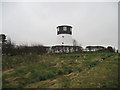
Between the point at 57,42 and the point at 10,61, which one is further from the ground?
the point at 57,42

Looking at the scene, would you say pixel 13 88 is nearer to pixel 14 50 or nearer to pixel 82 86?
pixel 82 86

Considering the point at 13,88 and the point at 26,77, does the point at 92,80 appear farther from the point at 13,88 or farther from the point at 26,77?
the point at 26,77

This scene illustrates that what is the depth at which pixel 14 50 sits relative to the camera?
85.8 feet

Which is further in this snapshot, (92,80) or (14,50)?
(14,50)

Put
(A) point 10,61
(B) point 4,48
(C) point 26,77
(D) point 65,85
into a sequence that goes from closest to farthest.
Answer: (D) point 65,85
(C) point 26,77
(A) point 10,61
(B) point 4,48

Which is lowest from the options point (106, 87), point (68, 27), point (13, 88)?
point (13, 88)

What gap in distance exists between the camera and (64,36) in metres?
40.1

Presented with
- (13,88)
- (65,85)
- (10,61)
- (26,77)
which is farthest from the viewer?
(10,61)

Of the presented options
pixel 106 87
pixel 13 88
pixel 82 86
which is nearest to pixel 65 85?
pixel 82 86

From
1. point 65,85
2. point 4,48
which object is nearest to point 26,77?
point 65,85

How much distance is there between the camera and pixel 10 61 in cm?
1809

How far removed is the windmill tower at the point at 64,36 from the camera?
131 ft

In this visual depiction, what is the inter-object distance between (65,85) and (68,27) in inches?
1370

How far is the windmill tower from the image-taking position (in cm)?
3984
